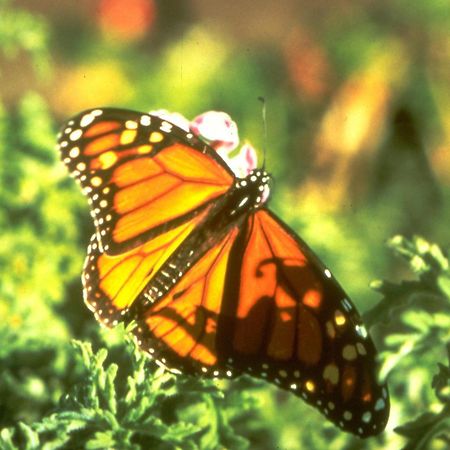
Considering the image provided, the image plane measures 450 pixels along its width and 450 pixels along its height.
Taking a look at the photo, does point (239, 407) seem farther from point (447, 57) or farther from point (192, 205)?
point (447, 57)

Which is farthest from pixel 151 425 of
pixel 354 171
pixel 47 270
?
pixel 354 171

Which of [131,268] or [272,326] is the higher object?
[131,268]

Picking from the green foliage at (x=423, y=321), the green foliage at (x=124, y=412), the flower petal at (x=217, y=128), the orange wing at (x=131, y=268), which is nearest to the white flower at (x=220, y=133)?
the flower petal at (x=217, y=128)

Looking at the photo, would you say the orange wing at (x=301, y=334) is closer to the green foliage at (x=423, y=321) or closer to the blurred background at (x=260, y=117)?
the green foliage at (x=423, y=321)

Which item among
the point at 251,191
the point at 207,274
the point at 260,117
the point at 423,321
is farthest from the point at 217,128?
the point at 260,117

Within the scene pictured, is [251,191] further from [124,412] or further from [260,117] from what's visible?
[260,117]
